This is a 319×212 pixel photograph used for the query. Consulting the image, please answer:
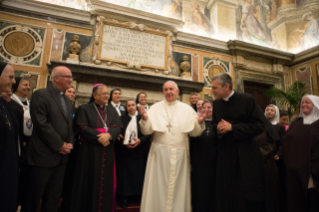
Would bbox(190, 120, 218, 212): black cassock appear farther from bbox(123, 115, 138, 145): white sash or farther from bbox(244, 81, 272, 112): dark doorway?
bbox(244, 81, 272, 112): dark doorway

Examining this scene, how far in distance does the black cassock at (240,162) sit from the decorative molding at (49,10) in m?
5.84

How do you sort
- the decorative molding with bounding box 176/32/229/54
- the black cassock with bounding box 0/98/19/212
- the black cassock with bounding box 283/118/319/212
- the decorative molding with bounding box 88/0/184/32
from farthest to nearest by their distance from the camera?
A: the decorative molding with bounding box 176/32/229/54, the decorative molding with bounding box 88/0/184/32, the black cassock with bounding box 283/118/319/212, the black cassock with bounding box 0/98/19/212

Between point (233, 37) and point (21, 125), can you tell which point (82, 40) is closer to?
point (21, 125)

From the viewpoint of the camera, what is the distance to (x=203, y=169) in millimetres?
2654

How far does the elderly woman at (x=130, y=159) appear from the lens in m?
3.10

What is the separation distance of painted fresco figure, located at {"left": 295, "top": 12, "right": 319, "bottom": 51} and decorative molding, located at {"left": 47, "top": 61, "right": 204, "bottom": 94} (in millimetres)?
5481

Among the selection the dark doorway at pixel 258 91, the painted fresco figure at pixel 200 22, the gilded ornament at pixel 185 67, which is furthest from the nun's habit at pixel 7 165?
the dark doorway at pixel 258 91

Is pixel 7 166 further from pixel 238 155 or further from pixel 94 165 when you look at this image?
pixel 238 155

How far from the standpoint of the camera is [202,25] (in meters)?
8.14

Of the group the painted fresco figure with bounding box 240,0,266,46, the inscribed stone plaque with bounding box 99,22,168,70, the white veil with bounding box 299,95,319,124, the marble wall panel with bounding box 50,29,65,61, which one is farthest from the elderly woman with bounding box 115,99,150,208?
the painted fresco figure with bounding box 240,0,266,46

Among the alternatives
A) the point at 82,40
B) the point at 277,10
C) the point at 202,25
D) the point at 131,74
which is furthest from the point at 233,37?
the point at 82,40

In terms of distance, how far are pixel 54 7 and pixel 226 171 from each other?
6.65 m

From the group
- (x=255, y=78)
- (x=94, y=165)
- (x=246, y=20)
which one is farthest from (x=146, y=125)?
(x=246, y=20)

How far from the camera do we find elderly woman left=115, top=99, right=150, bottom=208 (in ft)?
10.2
